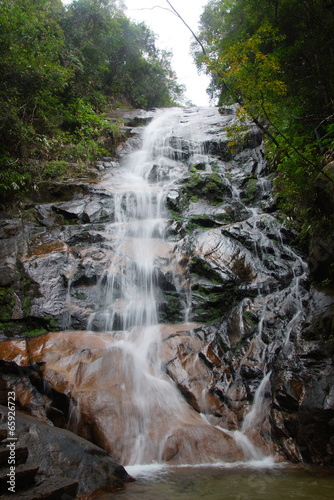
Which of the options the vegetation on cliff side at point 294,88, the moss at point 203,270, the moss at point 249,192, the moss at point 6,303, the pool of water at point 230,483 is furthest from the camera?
the moss at point 249,192

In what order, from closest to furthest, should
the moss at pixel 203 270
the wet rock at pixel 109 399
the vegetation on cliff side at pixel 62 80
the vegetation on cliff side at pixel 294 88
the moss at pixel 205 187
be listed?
the wet rock at pixel 109 399
the vegetation on cliff side at pixel 294 88
the moss at pixel 203 270
the vegetation on cliff side at pixel 62 80
the moss at pixel 205 187

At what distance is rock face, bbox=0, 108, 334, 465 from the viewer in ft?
14.2

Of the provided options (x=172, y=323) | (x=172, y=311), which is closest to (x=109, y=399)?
(x=172, y=323)

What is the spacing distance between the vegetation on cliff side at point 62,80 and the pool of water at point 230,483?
8460 millimetres

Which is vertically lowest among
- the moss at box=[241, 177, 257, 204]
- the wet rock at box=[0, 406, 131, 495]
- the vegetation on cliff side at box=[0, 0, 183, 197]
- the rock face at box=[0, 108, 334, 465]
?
the wet rock at box=[0, 406, 131, 495]

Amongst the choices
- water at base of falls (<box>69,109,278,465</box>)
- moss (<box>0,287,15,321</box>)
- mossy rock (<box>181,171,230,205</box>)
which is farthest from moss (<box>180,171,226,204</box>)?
moss (<box>0,287,15,321</box>)

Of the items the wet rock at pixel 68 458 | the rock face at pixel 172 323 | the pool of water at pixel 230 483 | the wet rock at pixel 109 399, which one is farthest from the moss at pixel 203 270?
the wet rock at pixel 68 458

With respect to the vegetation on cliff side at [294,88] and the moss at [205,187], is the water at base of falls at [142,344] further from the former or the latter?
the vegetation on cliff side at [294,88]

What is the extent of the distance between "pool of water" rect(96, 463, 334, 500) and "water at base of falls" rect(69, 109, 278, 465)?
0.32m

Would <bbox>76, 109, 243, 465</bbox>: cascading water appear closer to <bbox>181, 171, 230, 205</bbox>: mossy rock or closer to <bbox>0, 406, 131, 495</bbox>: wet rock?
<bbox>0, 406, 131, 495</bbox>: wet rock

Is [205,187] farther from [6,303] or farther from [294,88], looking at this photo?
[6,303]

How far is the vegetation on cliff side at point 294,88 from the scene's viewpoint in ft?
20.9

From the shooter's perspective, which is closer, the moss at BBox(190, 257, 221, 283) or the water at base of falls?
the water at base of falls

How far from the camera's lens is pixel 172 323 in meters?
7.02
